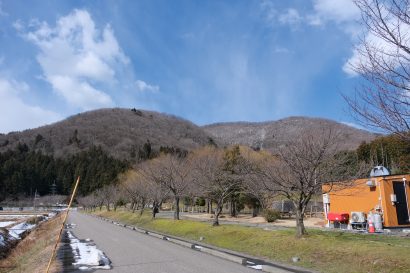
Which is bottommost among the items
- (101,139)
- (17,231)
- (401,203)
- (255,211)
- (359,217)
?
(17,231)

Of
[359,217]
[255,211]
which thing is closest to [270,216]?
[255,211]

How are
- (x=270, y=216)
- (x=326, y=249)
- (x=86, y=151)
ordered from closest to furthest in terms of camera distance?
(x=326, y=249) → (x=270, y=216) → (x=86, y=151)

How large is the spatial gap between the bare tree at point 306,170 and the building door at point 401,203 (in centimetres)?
678

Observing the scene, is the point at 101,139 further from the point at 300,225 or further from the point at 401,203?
the point at 300,225

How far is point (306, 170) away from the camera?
15602 mm

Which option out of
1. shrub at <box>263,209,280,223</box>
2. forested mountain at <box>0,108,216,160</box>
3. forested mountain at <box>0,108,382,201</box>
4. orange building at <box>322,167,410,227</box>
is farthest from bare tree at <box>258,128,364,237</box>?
forested mountain at <box>0,108,216,160</box>

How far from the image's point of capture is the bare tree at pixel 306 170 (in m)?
15.4

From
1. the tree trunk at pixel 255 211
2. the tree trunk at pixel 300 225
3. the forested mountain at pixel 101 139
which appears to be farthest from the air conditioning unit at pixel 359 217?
the forested mountain at pixel 101 139

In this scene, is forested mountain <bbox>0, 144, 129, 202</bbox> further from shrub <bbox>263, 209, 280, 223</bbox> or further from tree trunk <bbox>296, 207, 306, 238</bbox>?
tree trunk <bbox>296, 207, 306, 238</bbox>

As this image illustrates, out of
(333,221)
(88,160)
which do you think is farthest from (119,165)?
(333,221)

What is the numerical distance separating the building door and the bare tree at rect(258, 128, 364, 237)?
678 cm

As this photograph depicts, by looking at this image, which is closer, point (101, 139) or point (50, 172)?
point (50, 172)

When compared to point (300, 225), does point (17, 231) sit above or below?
below

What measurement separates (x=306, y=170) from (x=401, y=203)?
10.1m
